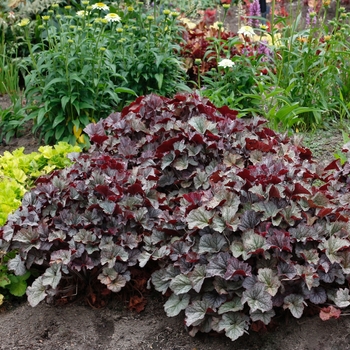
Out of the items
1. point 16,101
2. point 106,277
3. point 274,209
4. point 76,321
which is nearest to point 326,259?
point 274,209

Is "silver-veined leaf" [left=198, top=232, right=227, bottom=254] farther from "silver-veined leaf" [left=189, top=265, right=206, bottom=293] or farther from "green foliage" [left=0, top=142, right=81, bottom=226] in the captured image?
"green foliage" [left=0, top=142, right=81, bottom=226]

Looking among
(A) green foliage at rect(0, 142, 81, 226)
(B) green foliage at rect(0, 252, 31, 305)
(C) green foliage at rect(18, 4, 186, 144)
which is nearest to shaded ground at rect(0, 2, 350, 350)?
(B) green foliage at rect(0, 252, 31, 305)

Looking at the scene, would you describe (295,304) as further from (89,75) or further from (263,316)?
(89,75)

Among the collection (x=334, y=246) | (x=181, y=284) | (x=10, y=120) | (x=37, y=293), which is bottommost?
(x=10, y=120)

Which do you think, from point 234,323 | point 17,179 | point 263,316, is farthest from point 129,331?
point 17,179

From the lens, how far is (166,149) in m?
3.16

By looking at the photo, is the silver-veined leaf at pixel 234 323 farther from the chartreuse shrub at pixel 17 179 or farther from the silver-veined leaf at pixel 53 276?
the chartreuse shrub at pixel 17 179

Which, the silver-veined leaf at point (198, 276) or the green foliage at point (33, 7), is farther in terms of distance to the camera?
the green foliage at point (33, 7)

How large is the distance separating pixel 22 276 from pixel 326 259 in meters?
1.50

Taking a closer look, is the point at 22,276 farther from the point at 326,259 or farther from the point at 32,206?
the point at 326,259

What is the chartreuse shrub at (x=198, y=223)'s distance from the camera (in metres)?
2.42

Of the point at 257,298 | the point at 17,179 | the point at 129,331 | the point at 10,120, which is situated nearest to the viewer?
the point at 257,298

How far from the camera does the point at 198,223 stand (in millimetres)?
2545

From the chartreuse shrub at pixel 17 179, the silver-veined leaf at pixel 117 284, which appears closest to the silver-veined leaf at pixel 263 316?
the silver-veined leaf at pixel 117 284
